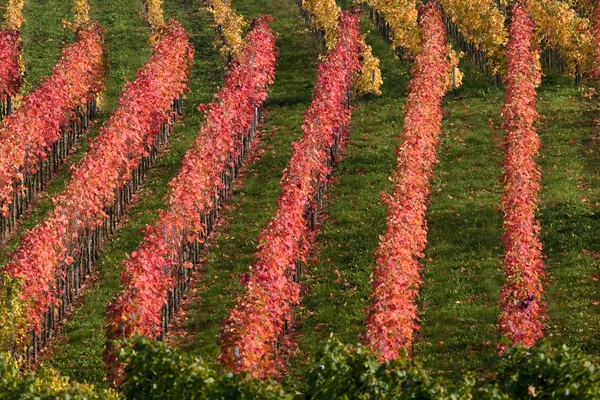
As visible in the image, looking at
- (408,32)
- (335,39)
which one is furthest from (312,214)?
(335,39)

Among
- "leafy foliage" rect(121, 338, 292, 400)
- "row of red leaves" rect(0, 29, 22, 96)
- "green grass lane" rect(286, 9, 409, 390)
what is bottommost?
"green grass lane" rect(286, 9, 409, 390)

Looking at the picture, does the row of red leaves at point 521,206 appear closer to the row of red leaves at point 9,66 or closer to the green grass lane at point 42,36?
the row of red leaves at point 9,66

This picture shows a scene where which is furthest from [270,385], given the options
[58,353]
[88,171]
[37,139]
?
[37,139]

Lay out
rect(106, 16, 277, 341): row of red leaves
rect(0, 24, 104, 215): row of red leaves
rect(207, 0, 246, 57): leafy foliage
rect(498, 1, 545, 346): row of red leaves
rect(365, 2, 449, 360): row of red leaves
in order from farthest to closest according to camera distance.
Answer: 1. rect(207, 0, 246, 57): leafy foliage
2. rect(0, 24, 104, 215): row of red leaves
3. rect(498, 1, 545, 346): row of red leaves
4. rect(106, 16, 277, 341): row of red leaves
5. rect(365, 2, 449, 360): row of red leaves

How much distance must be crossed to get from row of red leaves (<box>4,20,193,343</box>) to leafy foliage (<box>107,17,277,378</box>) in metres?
2.42

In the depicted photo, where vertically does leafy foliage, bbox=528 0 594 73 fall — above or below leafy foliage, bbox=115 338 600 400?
above

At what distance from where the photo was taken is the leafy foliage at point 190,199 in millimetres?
32906

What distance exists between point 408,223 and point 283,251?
478 centimetres

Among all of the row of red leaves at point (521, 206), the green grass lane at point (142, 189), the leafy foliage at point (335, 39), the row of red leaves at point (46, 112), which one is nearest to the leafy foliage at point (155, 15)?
the green grass lane at point (142, 189)

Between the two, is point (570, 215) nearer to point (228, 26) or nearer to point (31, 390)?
point (31, 390)

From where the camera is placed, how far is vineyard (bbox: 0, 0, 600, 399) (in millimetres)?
30891

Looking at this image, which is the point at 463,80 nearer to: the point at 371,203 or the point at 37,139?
the point at 371,203

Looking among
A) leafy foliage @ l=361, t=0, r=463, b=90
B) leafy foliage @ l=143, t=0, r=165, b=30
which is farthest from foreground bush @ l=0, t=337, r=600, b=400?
leafy foliage @ l=143, t=0, r=165, b=30

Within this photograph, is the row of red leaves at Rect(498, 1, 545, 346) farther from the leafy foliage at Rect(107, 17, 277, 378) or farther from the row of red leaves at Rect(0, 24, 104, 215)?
the row of red leaves at Rect(0, 24, 104, 215)
